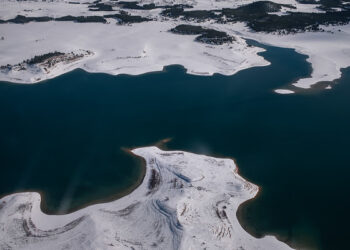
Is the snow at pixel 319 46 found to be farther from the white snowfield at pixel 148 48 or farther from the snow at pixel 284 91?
the snow at pixel 284 91

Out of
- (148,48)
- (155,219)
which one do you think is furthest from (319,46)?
(155,219)

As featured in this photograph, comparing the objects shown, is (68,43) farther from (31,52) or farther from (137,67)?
(137,67)

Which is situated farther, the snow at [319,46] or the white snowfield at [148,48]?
the white snowfield at [148,48]

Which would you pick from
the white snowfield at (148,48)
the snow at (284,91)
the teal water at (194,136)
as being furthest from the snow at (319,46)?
the teal water at (194,136)

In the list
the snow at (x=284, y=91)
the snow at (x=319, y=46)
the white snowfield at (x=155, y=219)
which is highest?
the snow at (x=319, y=46)

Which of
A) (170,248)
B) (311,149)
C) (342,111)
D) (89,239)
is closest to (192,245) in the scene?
(170,248)

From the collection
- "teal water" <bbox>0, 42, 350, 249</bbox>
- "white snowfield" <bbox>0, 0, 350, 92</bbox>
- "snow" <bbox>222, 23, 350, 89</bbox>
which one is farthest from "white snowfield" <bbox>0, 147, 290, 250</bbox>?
"snow" <bbox>222, 23, 350, 89</bbox>

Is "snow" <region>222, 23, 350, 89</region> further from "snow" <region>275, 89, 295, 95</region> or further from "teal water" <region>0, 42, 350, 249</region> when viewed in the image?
"teal water" <region>0, 42, 350, 249</region>

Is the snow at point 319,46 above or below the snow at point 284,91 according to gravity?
above
